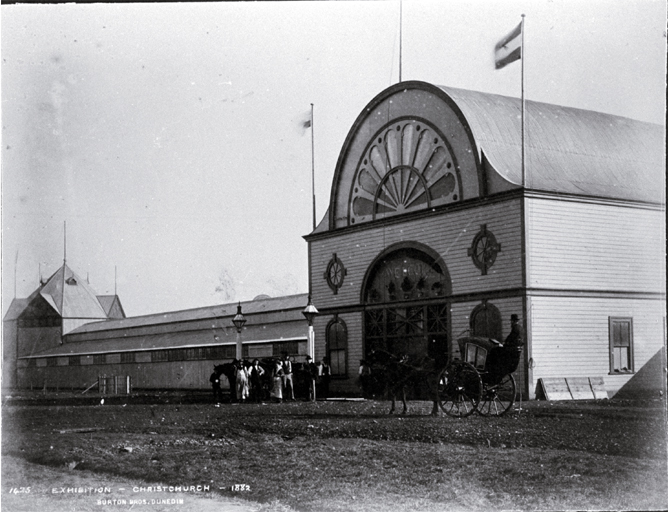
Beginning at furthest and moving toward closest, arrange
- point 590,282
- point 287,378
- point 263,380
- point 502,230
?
point 263,380 → point 287,378 → point 502,230 → point 590,282

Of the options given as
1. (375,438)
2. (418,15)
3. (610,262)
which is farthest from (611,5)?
(375,438)

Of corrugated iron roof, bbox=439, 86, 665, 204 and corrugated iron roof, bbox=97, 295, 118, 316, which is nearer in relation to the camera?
corrugated iron roof, bbox=439, 86, 665, 204

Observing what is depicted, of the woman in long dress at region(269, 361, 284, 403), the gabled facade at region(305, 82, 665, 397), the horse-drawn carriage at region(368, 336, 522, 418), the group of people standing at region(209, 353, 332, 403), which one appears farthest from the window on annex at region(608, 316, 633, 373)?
the woman in long dress at region(269, 361, 284, 403)

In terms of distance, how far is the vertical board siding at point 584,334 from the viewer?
1518 centimetres

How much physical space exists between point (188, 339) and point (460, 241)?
73.1ft

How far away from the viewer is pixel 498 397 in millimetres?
15688

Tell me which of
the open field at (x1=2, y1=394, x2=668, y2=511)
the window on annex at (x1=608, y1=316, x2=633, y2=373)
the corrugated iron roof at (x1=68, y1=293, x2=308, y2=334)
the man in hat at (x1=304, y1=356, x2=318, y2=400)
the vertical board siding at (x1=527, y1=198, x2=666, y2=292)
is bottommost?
the open field at (x1=2, y1=394, x2=668, y2=511)

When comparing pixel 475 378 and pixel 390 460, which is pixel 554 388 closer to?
pixel 475 378

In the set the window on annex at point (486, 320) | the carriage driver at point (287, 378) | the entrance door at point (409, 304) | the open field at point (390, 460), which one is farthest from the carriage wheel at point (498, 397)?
the carriage driver at point (287, 378)

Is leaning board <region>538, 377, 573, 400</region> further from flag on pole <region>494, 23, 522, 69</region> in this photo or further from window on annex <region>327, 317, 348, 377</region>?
window on annex <region>327, 317, 348, 377</region>

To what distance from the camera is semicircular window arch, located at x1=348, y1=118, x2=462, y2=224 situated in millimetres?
19828

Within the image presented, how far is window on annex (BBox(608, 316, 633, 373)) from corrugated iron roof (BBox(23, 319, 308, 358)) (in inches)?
674

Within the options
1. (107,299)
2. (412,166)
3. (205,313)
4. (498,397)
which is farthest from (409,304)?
(205,313)

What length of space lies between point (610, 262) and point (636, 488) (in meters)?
4.22
